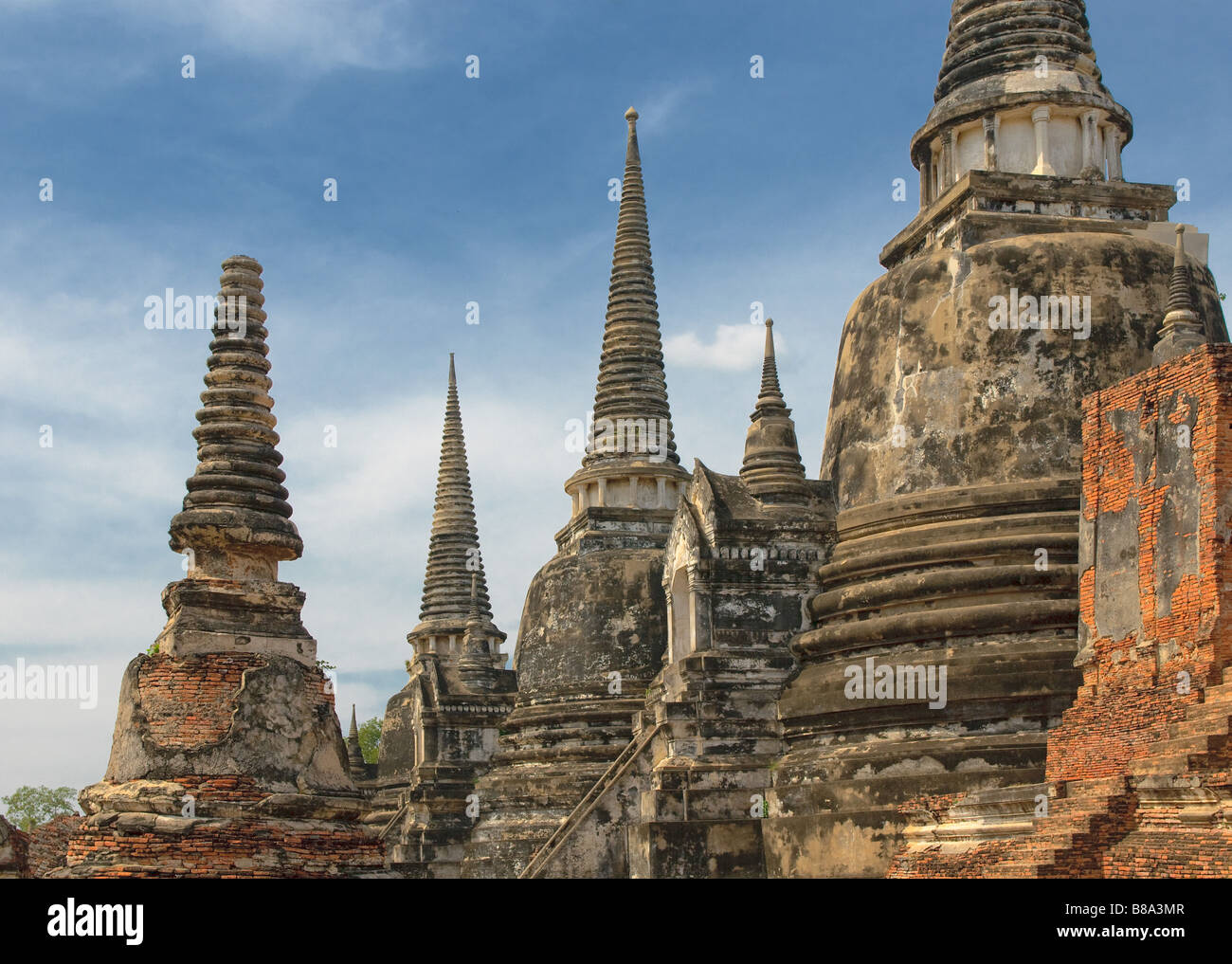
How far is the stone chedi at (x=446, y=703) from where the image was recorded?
113ft

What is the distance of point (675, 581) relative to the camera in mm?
22984

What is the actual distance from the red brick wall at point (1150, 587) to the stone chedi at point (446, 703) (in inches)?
633

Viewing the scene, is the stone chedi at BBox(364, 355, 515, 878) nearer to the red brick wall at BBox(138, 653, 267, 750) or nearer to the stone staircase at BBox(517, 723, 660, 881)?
the stone staircase at BBox(517, 723, 660, 881)

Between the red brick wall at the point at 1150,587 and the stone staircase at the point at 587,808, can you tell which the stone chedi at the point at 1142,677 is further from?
the stone staircase at the point at 587,808

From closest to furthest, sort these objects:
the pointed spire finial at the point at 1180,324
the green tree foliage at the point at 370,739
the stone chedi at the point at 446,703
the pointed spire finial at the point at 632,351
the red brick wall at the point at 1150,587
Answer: the red brick wall at the point at 1150,587 < the pointed spire finial at the point at 1180,324 < the pointed spire finial at the point at 632,351 < the stone chedi at the point at 446,703 < the green tree foliage at the point at 370,739

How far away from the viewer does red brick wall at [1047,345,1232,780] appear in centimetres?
1447

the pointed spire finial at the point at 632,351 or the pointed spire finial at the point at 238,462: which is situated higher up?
the pointed spire finial at the point at 632,351

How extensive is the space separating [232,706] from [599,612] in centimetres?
1446

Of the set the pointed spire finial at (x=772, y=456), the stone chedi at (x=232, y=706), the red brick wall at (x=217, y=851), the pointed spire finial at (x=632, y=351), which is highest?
the pointed spire finial at (x=632, y=351)

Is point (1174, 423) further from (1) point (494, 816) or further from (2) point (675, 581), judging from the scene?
(1) point (494, 816)

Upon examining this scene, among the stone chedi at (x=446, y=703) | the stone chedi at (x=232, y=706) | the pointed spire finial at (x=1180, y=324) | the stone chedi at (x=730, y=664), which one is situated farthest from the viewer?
the stone chedi at (x=446, y=703)

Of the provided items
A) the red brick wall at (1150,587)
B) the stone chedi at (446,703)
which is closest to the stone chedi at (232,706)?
the red brick wall at (1150,587)

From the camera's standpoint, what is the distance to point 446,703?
3572cm
